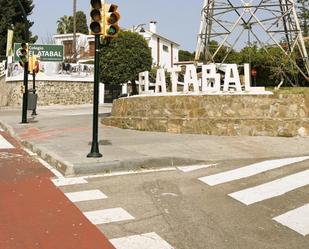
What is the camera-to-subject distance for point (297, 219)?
6.03 meters

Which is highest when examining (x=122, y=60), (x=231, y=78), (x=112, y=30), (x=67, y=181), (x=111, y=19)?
(x=122, y=60)

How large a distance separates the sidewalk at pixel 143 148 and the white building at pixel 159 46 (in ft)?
131

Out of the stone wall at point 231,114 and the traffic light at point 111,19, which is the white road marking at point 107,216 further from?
the stone wall at point 231,114

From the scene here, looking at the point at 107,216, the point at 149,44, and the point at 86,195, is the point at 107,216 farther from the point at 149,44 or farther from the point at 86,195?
the point at 149,44

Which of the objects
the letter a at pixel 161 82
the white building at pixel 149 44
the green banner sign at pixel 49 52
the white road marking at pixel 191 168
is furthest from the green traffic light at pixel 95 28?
the white building at pixel 149 44

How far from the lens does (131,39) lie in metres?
40.4

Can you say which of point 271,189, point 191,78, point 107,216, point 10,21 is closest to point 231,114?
point 191,78

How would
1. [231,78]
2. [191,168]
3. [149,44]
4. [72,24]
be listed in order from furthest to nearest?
[72,24], [149,44], [231,78], [191,168]

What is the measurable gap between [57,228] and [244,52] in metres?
16.9

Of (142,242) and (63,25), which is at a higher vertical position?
(63,25)

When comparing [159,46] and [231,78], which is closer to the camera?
[231,78]

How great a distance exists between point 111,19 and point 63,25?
6927cm

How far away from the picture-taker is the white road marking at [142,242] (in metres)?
5.02

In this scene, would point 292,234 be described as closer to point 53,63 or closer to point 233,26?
point 233,26
